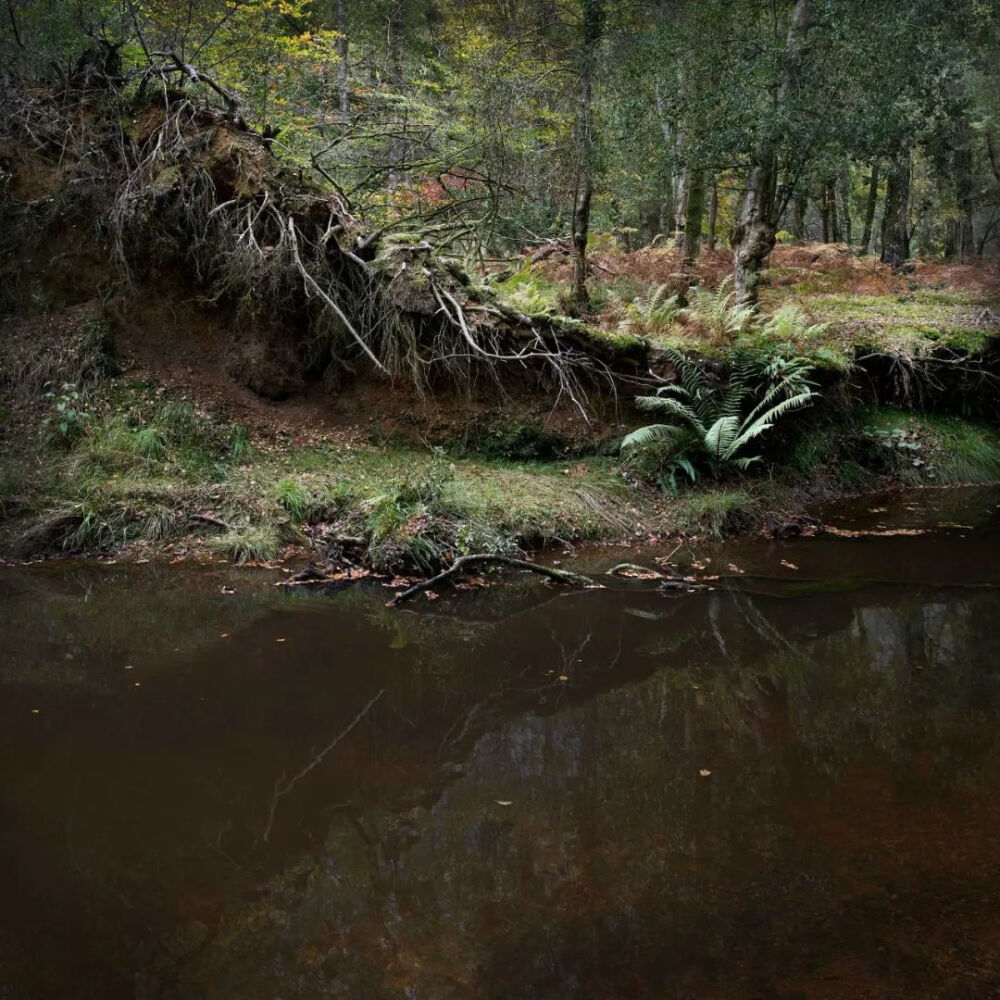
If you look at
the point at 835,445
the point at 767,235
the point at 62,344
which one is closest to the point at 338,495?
the point at 62,344

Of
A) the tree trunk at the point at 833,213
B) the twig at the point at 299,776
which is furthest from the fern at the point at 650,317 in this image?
the tree trunk at the point at 833,213

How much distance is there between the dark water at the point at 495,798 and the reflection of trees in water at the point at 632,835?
14 millimetres

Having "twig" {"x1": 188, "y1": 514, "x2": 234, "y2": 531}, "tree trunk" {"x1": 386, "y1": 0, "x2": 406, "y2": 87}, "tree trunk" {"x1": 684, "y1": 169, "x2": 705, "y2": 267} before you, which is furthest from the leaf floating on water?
"tree trunk" {"x1": 386, "y1": 0, "x2": 406, "y2": 87}

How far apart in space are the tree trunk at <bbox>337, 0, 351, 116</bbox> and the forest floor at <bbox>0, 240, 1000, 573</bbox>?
201 inches

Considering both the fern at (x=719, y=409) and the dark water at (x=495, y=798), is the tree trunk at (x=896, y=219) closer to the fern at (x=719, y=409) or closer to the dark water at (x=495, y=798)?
the fern at (x=719, y=409)

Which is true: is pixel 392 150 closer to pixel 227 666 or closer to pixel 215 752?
pixel 227 666

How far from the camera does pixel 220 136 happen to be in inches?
379

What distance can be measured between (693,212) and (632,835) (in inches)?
492

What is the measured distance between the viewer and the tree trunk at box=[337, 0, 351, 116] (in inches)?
567

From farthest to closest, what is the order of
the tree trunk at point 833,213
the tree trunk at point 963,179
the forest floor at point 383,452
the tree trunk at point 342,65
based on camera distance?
the tree trunk at point 833,213, the tree trunk at point 963,179, the tree trunk at point 342,65, the forest floor at point 383,452

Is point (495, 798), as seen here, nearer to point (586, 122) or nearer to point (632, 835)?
point (632, 835)

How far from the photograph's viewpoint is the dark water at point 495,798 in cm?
281

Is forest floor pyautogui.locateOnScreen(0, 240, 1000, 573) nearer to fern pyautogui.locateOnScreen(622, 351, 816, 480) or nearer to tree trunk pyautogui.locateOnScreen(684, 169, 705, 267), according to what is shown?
fern pyautogui.locateOnScreen(622, 351, 816, 480)

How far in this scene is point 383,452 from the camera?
377 inches
